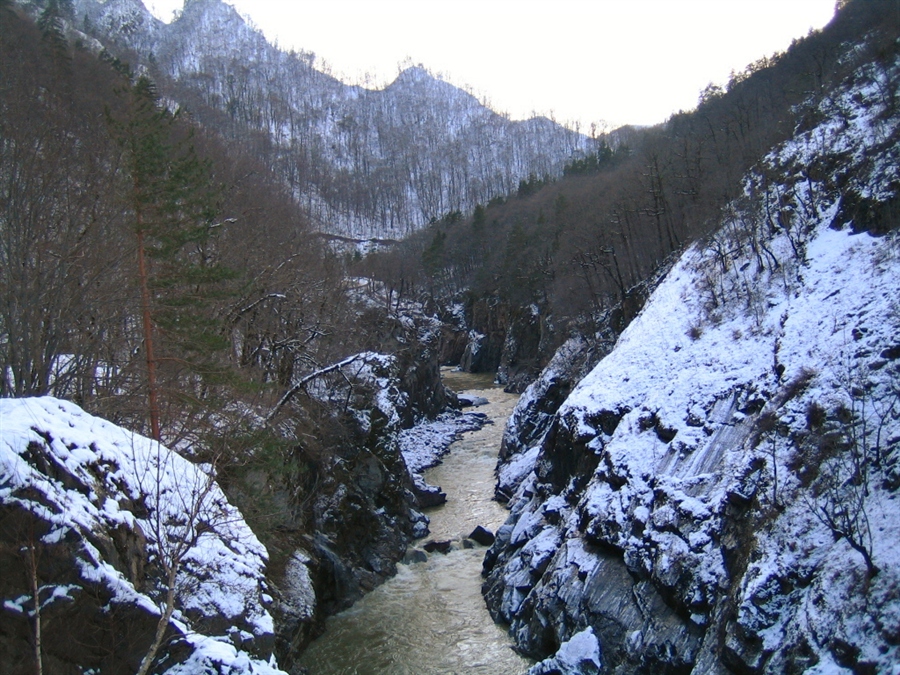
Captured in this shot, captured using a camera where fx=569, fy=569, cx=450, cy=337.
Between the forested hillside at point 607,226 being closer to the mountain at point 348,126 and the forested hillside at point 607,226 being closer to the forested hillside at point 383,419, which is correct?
the forested hillside at point 383,419

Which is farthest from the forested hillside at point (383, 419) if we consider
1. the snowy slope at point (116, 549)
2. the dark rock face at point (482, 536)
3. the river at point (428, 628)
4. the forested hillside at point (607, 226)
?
the dark rock face at point (482, 536)

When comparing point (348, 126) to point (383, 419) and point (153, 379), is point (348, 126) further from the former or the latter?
point (153, 379)

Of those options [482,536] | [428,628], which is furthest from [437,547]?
[428,628]

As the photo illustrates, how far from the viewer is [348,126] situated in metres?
131

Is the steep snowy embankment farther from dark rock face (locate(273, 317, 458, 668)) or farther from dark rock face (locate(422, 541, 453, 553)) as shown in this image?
dark rock face (locate(273, 317, 458, 668))

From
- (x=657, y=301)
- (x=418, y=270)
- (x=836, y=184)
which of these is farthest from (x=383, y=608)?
(x=418, y=270)

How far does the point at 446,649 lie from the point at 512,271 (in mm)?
52113

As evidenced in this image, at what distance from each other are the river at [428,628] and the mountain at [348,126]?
254 feet

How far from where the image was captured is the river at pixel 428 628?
560 inches

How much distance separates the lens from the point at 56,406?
724 centimetres

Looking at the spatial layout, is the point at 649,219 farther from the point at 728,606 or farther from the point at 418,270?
the point at 418,270

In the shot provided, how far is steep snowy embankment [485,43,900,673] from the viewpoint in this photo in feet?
31.8

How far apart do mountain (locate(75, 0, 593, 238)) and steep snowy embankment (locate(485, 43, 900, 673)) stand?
7708 centimetres

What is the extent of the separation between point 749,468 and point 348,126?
133 metres
